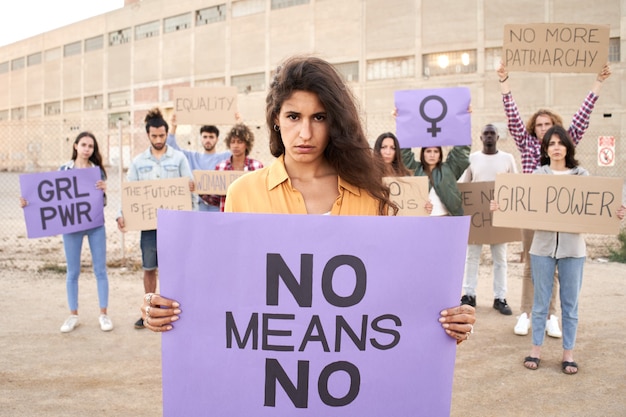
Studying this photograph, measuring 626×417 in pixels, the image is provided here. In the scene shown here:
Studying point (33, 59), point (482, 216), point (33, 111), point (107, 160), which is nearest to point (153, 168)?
point (482, 216)

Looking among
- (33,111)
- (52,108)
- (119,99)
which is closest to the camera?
(119,99)

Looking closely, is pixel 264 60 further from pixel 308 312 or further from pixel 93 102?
pixel 308 312

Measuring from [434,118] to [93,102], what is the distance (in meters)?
47.3

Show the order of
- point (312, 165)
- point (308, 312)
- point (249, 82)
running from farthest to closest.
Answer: point (249, 82) < point (312, 165) < point (308, 312)

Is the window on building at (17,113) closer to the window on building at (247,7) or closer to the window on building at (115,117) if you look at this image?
the window on building at (115,117)

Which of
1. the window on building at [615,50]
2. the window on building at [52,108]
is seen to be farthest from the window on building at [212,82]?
the window on building at [615,50]

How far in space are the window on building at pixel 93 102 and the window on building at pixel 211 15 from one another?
12603 mm

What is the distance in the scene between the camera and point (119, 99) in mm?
44750

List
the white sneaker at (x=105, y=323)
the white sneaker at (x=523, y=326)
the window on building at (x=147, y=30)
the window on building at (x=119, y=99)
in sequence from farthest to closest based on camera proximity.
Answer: the window on building at (x=119, y=99) → the window on building at (x=147, y=30) → the white sneaker at (x=105, y=323) → the white sneaker at (x=523, y=326)

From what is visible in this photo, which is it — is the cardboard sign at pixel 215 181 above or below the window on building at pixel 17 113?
below

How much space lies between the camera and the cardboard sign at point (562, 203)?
4.20 meters

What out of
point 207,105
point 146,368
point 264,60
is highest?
point 264,60

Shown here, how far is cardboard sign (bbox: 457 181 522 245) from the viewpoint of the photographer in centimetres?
605

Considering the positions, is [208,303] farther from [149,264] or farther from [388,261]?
[149,264]
